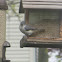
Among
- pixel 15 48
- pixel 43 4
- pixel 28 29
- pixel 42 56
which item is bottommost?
pixel 15 48

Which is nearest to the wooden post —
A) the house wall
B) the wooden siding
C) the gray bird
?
the gray bird

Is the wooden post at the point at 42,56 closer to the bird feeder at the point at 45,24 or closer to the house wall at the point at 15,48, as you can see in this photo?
the bird feeder at the point at 45,24

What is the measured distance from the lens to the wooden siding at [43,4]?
235cm

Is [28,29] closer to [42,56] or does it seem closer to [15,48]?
[42,56]

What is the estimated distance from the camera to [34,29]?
8.04 ft

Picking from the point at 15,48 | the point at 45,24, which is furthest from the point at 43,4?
the point at 15,48

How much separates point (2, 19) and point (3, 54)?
36 cm

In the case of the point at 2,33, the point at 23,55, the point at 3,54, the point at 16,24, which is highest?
the point at 2,33

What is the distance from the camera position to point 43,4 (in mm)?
2377

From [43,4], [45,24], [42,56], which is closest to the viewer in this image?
[43,4]

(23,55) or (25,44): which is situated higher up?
(25,44)

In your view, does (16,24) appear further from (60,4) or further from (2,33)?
(60,4)

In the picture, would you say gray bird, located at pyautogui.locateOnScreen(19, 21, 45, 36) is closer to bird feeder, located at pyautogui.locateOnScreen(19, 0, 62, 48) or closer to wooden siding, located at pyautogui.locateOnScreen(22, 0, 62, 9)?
bird feeder, located at pyautogui.locateOnScreen(19, 0, 62, 48)

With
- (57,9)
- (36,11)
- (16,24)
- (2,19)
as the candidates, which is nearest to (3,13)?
(2,19)
